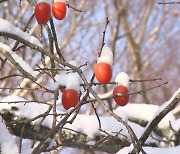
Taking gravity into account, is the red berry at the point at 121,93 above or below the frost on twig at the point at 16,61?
below

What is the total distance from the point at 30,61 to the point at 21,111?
11.3ft

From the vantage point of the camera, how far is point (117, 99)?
53.0 inches

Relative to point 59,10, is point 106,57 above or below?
below

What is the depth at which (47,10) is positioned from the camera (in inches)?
56.1

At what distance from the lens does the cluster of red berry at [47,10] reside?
1408mm

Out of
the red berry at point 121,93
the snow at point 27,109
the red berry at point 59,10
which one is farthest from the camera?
the snow at point 27,109

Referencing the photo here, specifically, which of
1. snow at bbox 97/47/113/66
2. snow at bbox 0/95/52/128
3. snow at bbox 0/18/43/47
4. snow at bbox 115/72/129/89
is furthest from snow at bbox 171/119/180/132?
snow at bbox 0/18/43/47

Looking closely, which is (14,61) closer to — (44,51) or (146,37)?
(44,51)

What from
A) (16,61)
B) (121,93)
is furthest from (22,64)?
(121,93)

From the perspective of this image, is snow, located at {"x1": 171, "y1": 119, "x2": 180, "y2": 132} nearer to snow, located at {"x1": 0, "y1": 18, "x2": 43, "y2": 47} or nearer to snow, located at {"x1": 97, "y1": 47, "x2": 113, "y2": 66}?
snow, located at {"x1": 97, "y1": 47, "x2": 113, "y2": 66}

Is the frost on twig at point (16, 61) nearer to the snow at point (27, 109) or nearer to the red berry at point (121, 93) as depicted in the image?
the red berry at point (121, 93)

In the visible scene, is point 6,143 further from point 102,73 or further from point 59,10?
point 59,10

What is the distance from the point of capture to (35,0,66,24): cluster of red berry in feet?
4.62

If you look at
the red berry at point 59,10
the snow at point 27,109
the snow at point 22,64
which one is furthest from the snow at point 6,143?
the snow at point 27,109
